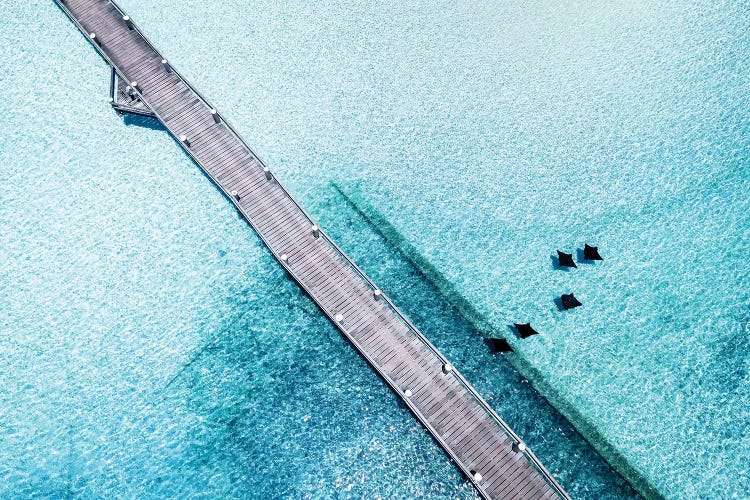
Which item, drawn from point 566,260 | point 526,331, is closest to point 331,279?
point 526,331

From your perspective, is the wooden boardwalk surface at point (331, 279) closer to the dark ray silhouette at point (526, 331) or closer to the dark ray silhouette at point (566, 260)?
the dark ray silhouette at point (526, 331)

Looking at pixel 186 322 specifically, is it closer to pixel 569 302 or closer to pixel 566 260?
pixel 569 302

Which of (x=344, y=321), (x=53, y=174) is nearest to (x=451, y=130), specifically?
(x=344, y=321)

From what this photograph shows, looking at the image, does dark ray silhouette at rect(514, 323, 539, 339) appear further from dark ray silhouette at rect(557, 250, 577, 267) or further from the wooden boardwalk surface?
the wooden boardwalk surface

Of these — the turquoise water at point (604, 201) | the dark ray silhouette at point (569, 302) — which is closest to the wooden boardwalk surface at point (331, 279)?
→ the turquoise water at point (604, 201)

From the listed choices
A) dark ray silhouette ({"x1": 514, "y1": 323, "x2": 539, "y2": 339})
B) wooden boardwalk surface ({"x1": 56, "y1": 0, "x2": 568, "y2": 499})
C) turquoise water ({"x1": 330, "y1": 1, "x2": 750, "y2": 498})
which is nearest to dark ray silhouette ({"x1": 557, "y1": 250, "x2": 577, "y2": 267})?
turquoise water ({"x1": 330, "y1": 1, "x2": 750, "y2": 498})

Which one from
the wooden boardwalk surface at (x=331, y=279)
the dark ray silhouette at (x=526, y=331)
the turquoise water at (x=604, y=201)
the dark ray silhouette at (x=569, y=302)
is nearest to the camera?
the wooden boardwalk surface at (x=331, y=279)
